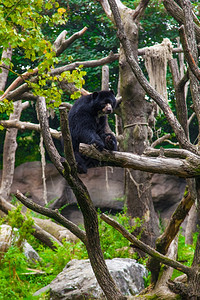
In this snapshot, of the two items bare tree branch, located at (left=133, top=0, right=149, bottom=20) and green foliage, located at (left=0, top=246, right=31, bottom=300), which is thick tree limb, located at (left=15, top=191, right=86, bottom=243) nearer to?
green foliage, located at (left=0, top=246, right=31, bottom=300)

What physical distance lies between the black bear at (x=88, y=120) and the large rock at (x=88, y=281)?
60.4 inches

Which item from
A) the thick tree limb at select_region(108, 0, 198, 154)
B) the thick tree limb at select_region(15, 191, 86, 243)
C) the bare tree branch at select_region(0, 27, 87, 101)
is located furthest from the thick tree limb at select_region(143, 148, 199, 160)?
the bare tree branch at select_region(0, 27, 87, 101)

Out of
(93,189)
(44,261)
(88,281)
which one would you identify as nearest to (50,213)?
(88,281)

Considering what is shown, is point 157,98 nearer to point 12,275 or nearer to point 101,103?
point 101,103

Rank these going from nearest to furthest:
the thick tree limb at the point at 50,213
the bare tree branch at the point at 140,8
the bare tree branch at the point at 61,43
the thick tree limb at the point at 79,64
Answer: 1. the thick tree limb at the point at 50,213
2. the bare tree branch at the point at 61,43
3. the bare tree branch at the point at 140,8
4. the thick tree limb at the point at 79,64

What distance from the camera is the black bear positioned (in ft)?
16.1

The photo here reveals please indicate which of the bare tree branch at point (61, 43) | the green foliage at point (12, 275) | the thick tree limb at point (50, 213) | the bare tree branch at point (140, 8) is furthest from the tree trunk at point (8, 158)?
the thick tree limb at point (50, 213)

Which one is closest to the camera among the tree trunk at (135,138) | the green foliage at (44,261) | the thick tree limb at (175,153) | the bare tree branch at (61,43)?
the thick tree limb at (175,153)

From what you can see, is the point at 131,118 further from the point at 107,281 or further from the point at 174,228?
the point at 107,281

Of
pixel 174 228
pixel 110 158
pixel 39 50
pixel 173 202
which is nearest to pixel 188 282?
pixel 174 228

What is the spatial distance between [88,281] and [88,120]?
2.17m

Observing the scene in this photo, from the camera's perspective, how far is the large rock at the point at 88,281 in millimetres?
5086

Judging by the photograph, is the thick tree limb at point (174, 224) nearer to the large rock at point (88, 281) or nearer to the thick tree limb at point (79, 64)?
the large rock at point (88, 281)

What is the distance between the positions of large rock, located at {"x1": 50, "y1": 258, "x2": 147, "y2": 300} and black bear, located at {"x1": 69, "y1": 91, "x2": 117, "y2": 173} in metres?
1.53
